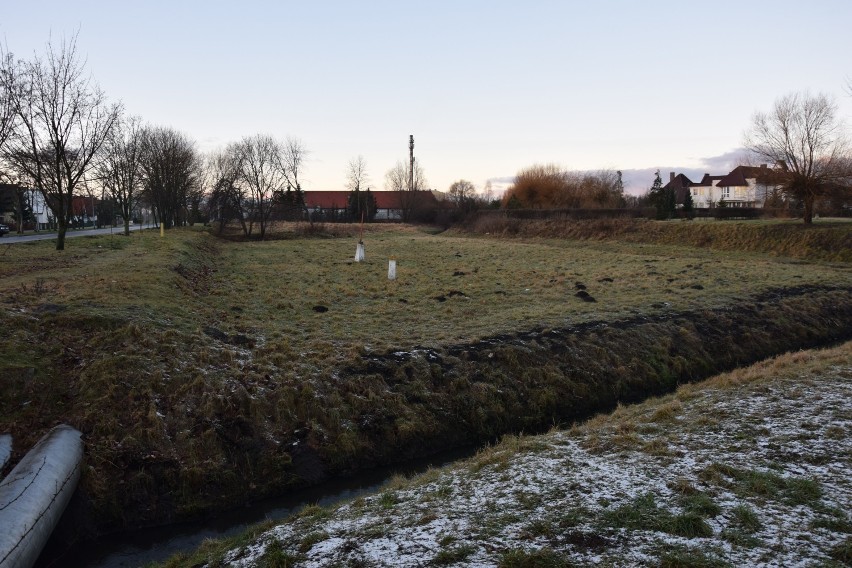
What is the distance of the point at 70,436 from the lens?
7660mm

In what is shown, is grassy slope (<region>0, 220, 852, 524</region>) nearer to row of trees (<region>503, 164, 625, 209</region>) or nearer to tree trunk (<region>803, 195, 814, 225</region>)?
tree trunk (<region>803, 195, 814, 225</region>)

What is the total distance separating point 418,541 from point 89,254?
22.9 meters

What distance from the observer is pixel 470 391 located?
10578 mm

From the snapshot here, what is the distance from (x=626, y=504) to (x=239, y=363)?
A: 756 cm

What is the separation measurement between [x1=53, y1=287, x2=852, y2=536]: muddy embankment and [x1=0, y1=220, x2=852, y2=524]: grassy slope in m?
0.04

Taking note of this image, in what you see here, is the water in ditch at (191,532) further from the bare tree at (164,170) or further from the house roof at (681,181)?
the house roof at (681,181)

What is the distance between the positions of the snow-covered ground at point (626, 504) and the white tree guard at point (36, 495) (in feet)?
7.59

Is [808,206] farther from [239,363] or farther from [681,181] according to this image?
[681,181]

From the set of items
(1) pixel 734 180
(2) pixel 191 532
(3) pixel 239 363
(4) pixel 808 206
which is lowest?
(2) pixel 191 532

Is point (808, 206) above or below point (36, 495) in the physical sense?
above

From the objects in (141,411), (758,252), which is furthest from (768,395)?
(758,252)

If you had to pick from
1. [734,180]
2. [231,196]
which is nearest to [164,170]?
[231,196]

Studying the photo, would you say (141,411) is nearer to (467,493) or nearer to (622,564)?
(467,493)

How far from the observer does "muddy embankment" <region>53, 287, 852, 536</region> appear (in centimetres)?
779
